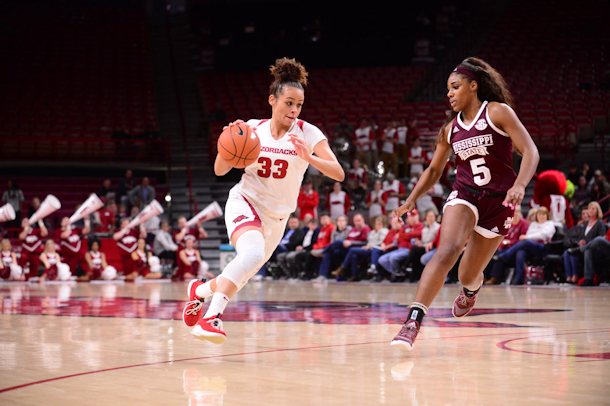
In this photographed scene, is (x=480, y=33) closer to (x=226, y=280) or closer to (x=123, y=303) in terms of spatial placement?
(x=123, y=303)

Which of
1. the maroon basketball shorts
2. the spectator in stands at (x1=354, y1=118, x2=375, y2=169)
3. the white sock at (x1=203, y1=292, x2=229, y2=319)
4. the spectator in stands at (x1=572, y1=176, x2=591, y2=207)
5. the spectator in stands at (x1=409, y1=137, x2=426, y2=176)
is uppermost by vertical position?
the spectator in stands at (x1=354, y1=118, x2=375, y2=169)

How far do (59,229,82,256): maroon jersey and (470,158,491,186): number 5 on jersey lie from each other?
494 inches

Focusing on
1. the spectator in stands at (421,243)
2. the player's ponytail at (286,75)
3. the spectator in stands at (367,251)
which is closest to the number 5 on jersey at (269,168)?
the player's ponytail at (286,75)

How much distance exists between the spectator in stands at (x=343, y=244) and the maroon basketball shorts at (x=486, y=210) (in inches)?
355

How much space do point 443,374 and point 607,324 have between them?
2873mm

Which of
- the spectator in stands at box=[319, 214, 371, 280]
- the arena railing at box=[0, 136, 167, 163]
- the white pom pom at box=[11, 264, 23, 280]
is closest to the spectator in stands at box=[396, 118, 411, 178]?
the spectator in stands at box=[319, 214, 371, 280]

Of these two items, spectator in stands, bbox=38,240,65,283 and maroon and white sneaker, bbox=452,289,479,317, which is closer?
maroon and white sneaker, bbox=452,289,479,317

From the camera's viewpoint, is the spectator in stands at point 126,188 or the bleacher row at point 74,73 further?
the bleacher row at point 74,73

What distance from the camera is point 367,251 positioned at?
13.7 metres

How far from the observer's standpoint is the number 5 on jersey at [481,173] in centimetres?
477

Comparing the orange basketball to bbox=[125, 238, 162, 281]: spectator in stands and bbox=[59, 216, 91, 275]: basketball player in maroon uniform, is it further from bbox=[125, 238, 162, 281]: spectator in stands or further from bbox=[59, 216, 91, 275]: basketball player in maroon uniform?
bbox=[59, 216, 91, 275]: basketball player in maroon uniform

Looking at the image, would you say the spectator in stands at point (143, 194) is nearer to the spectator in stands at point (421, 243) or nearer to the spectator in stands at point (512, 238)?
the spectator in stands at point (421, 243)

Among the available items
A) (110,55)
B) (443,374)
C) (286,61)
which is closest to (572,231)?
(286,61)

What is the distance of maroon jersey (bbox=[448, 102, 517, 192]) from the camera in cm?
472
